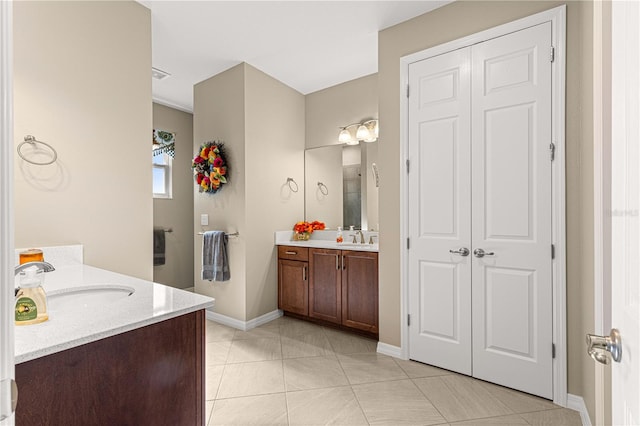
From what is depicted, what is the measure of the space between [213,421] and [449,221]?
194cm

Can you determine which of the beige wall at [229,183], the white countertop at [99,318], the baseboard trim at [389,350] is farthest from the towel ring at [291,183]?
the white countertop at [99,318]

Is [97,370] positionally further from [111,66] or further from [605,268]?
[111,66]

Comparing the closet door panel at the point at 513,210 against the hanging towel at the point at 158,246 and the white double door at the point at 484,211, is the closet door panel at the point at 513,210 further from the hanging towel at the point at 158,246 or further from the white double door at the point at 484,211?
the hanging towel at the point at 158,246

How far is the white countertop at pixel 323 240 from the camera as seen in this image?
319 cm

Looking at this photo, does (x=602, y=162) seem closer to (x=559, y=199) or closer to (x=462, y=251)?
(x=559, y=199)

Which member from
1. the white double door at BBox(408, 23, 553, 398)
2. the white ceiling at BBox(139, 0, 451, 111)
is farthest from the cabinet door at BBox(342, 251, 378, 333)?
the white ceiling at BBox(139, 0, 451, 111)

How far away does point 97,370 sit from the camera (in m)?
0.87

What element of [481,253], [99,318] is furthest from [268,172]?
[99,318]

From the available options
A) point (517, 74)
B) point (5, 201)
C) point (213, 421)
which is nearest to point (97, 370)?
point (5, 201)

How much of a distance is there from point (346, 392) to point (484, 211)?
1494 mm

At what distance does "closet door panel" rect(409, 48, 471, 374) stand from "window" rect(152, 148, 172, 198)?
11.3 feet

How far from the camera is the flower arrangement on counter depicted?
12.4 ft
